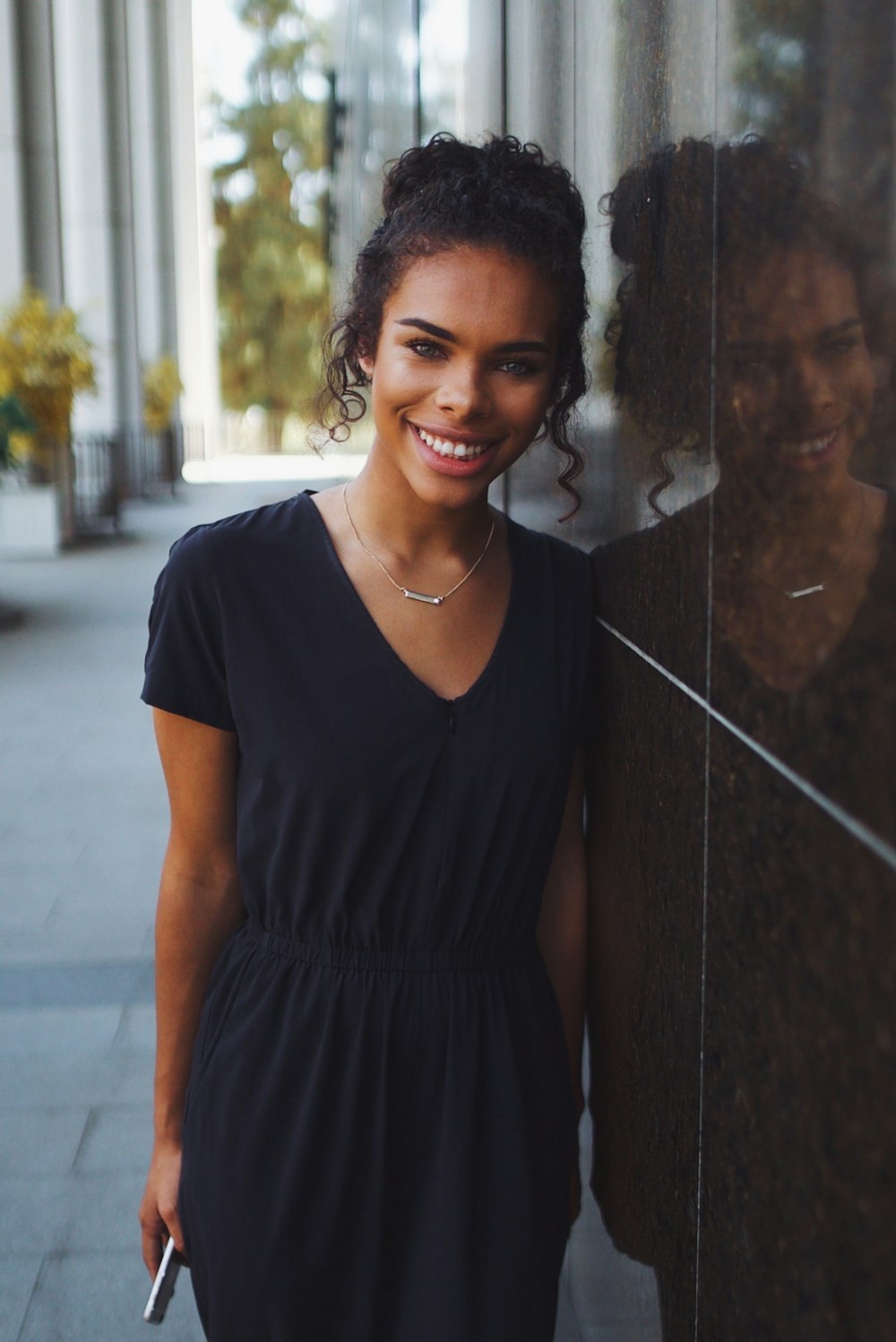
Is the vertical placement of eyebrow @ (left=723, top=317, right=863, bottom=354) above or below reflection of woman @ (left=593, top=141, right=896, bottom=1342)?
above

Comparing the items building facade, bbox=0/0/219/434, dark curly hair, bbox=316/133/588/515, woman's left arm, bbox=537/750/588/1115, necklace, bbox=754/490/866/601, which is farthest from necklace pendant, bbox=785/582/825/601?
building facade, bbox=0/0/219/434

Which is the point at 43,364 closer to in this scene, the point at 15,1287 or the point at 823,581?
the point at 15,1287

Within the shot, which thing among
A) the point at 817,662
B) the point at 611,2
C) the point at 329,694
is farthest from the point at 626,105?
the point at 817,662

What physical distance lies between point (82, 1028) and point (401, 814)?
2.85 metres

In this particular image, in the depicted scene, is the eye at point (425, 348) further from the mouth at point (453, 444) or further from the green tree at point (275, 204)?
the green tree at point (275, 204)

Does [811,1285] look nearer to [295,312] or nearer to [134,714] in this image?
[134,714]

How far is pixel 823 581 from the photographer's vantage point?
3.50 ft

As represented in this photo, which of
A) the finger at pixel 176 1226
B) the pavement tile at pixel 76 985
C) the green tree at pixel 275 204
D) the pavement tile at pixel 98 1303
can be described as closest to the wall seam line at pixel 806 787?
the finger at pixel 176 1226

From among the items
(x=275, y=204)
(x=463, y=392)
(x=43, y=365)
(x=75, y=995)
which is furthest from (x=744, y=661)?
(x=275, y=204)

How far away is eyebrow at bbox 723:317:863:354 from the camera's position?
99cm

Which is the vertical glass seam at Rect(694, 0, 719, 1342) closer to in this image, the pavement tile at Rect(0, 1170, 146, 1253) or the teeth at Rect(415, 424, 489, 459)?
the teeth at Rect(415, 424, 489, 459)

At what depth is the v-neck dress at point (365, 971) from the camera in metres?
1.78

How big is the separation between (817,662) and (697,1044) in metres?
0.59

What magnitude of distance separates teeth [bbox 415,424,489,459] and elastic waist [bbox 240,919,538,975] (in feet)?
1.93
